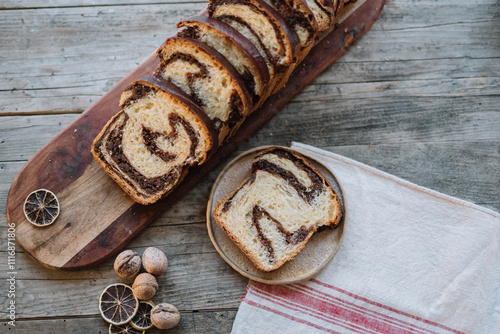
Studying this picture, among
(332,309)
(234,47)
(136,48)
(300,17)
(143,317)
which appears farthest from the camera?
(136,48)

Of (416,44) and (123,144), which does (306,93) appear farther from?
(123,144)

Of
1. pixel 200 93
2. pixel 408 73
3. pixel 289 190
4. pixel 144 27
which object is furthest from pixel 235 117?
pixel 408 73

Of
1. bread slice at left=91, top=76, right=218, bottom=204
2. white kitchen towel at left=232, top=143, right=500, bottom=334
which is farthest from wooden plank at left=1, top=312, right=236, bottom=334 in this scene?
bread slice at left=91, top=76, right=218, bottom=204

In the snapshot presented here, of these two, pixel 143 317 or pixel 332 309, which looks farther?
pixel 332 309

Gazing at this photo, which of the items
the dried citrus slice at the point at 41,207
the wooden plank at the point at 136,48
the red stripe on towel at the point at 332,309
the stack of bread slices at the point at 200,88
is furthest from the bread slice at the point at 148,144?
the red stripe on towel at the point at 332,309

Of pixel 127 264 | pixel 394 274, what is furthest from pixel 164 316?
pixel 394 274

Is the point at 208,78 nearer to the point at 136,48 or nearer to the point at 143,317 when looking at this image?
the point at 136,48

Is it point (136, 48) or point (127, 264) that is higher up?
point (136, 48)
